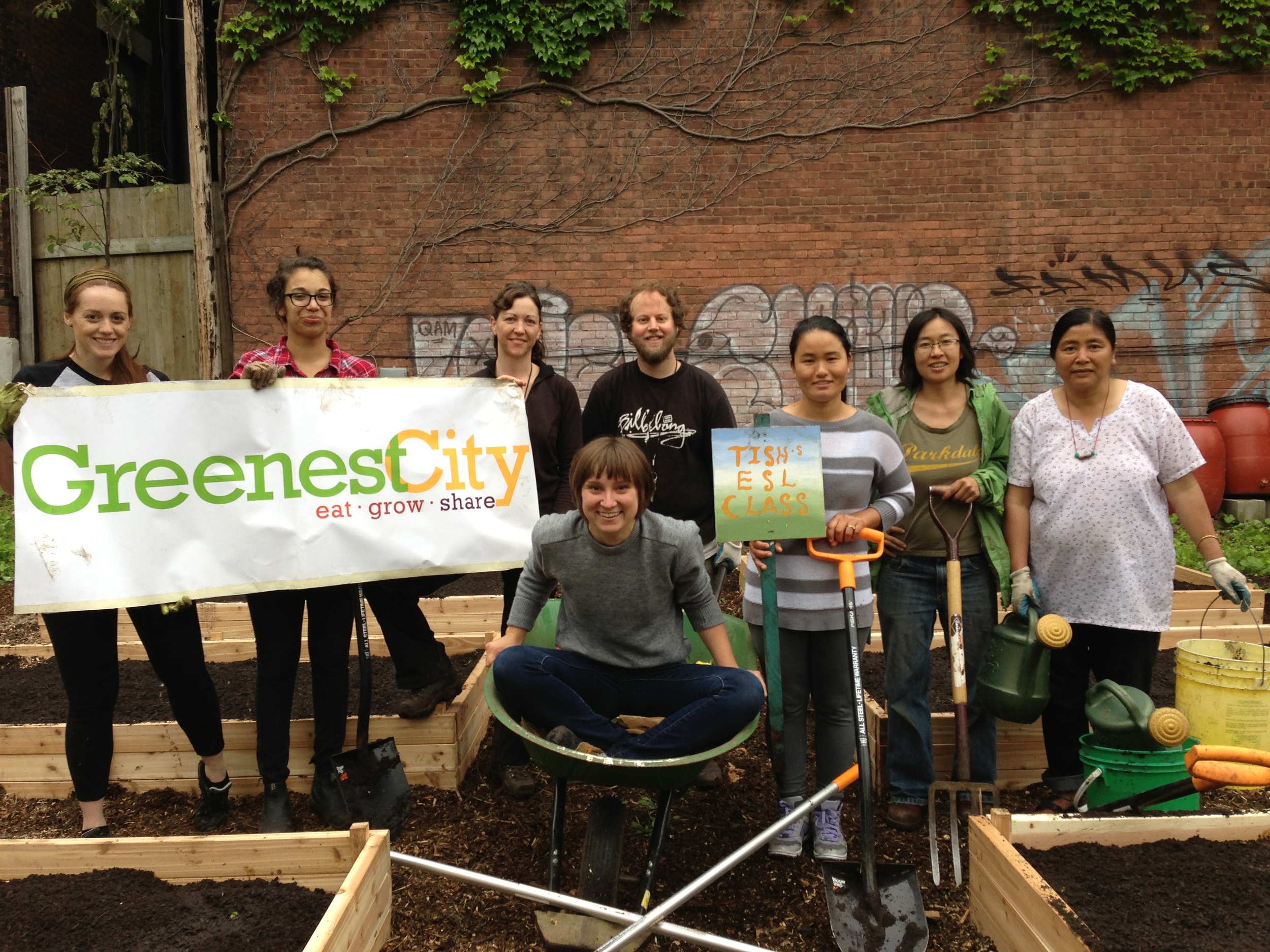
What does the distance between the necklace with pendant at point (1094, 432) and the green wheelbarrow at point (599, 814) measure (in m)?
1.63

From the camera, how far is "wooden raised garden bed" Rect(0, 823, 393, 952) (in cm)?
265

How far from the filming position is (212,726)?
3.27m

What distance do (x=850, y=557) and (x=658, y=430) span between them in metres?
1.00

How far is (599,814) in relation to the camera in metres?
2.62

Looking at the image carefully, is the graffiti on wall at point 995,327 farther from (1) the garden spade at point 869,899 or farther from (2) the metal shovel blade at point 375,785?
(1) the garden spade at point 869,899

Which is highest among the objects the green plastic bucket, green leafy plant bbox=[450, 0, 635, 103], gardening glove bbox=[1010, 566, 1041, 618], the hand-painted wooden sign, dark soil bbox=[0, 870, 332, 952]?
green leafy plant bbox=[450, 0, 635, 103]

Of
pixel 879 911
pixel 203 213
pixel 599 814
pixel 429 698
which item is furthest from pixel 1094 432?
pixel 203 213

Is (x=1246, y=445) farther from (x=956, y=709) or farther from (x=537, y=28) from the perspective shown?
(x=537, y=28)

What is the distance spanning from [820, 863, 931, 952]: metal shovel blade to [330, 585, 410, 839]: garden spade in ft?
5.55

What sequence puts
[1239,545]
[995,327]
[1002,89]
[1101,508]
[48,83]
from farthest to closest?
[48,83], [995,327], [1002,89], [1239,545], [1101,508]

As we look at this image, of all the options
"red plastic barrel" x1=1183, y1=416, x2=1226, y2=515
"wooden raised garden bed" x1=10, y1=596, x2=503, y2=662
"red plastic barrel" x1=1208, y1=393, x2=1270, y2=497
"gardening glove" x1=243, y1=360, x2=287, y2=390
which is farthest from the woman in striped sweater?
"red plastic barrel" x1=1208, y1=393, x2=1270, y2=497

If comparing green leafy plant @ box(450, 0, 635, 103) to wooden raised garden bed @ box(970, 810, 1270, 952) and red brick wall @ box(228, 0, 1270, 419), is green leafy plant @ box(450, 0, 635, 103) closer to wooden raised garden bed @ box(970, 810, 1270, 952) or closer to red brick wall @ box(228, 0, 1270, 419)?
red brick wall @ box(228, 0, 1270, 419)

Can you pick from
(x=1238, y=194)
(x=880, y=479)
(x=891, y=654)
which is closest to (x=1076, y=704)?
(x=891, y=654)

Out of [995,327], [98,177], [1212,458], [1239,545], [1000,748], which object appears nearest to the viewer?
[1000,748]
